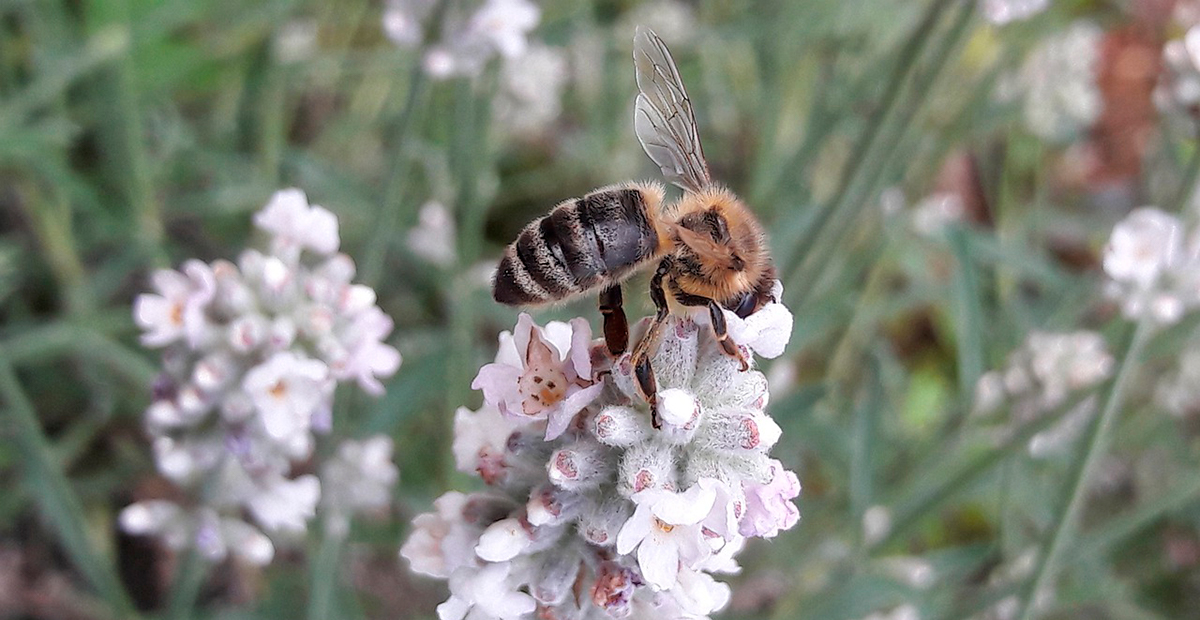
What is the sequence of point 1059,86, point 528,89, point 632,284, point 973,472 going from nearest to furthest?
point 632,284
point 973,472
point 528,89
point 1059,86

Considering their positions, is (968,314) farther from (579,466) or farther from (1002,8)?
(579,466)

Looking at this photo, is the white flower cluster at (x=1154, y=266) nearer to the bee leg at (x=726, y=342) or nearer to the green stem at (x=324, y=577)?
the bee leg at (x=726, y=342)

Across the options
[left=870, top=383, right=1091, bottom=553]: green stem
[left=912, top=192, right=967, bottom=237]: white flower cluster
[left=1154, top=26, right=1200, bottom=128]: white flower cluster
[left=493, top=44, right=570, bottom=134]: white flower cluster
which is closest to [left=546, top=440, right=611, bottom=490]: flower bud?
[left=870, top=383, right=1091, bottom=553]: green stem

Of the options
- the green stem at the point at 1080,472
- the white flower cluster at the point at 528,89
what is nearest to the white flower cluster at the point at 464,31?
the white flower cluster at the point at 528,89

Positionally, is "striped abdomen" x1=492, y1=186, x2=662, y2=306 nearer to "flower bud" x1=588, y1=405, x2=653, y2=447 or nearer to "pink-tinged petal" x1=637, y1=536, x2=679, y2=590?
"flower bud" x1=588, y1=405, x2=653, y2=447

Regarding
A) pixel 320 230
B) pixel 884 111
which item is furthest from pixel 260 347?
pixel 884 111

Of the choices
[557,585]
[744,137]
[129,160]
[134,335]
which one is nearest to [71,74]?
[129,160]

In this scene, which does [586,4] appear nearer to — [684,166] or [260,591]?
[684,166]
